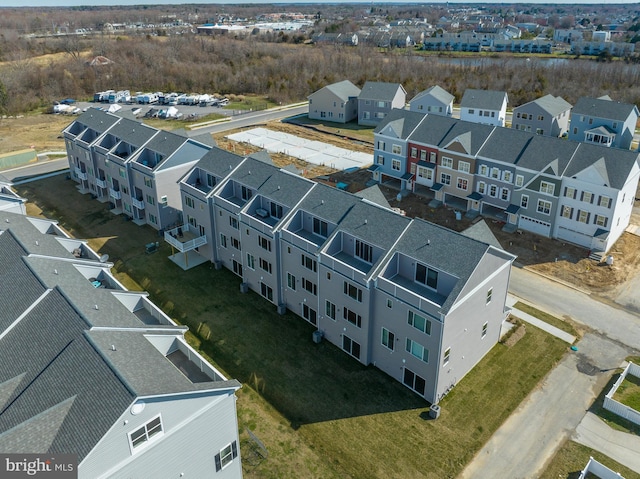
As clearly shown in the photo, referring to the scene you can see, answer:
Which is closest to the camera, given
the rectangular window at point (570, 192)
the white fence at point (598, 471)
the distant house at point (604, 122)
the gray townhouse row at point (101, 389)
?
the gray townhouse row at point (101, 389)

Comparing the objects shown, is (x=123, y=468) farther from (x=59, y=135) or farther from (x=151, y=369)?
(x=59, y=135)

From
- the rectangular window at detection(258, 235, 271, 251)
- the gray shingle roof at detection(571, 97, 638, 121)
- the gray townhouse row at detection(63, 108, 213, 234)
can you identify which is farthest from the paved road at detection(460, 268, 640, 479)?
the gray shingle roof at detection(571, 97, 638, 121)

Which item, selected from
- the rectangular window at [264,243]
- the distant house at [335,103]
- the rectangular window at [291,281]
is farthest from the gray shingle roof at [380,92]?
the rectangular window at [291,281]

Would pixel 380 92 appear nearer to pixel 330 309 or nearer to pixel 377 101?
pixel 377 101

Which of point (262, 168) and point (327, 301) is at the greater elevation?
point (262, 168)

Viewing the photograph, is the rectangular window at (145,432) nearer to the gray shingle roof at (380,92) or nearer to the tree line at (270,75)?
the gray shingle roof at (380,92)

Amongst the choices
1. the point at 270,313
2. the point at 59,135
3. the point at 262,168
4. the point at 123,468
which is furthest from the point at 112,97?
the point at 123,468
